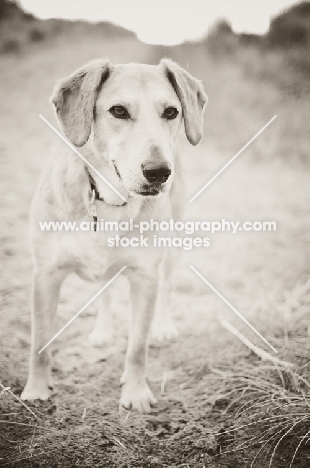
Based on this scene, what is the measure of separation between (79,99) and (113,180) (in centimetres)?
45

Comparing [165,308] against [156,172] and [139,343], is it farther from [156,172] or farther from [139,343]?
[156,172]

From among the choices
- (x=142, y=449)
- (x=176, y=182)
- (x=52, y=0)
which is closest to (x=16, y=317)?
(x=142, y=449)

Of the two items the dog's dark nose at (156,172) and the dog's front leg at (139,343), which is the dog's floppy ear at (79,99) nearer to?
the dog's dark nose at (156,172)

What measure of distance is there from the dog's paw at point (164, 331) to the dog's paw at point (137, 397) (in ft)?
1.60

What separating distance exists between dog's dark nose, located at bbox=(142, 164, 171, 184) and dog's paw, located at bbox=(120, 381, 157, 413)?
126 centimetres

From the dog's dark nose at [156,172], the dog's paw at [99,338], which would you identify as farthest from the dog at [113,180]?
the dog's paw at [99,338]

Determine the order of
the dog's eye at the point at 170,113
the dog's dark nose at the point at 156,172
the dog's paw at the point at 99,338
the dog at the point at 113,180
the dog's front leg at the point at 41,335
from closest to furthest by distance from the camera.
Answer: the dog's dark nose at the point at 156,172, the dog at the point at 113,180, the dog's eye at the point at 170,113, the dog's front leg at the point at 41,335, the dog's paw at the point at 99,338

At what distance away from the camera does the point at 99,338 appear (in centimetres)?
311

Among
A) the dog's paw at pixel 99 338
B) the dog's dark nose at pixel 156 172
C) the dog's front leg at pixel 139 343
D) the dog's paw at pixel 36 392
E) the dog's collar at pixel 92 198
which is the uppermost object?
the dog's dark nose at pixel 156 172

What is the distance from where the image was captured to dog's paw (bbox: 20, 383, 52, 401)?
268 centimetres

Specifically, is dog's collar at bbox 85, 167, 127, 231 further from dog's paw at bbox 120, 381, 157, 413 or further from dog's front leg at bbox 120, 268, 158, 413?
dog's paw at bbox 120, 381, 157, 413

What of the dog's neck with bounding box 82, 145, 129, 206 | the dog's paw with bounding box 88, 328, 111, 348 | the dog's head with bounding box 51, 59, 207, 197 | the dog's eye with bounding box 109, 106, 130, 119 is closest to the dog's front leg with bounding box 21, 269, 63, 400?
the dog's paw with bounding box 88, 328, 111, 348

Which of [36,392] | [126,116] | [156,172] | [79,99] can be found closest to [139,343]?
[36,392]

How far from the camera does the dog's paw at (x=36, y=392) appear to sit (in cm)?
268
